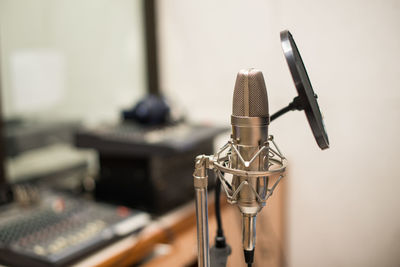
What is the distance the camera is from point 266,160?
459 millimetres

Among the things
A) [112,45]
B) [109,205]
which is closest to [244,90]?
[109,205]

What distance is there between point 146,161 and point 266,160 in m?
0.74

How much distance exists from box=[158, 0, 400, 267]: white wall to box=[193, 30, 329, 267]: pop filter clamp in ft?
0.15

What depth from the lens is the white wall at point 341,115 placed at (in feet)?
1.73

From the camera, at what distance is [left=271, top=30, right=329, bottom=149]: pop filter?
17.2 inches

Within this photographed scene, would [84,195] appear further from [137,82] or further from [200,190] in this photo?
[200,190]

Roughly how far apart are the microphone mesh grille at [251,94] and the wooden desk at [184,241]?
0.17 metres

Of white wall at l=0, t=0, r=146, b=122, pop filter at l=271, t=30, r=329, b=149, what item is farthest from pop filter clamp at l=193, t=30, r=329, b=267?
white wall at l=0, t=0, r=146, b=122

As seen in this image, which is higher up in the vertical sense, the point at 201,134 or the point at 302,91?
the point at 302,91

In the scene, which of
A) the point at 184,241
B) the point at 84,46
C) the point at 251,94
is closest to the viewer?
the point at 251,94

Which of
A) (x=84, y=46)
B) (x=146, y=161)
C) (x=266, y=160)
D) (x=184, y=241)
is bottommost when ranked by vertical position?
(x=184, y=241)

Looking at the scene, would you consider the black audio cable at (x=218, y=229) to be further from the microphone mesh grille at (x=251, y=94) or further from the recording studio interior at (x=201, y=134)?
the microphone mesh grille at (x=251, y=94)

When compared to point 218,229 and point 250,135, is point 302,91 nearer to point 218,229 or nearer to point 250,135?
point 250,135

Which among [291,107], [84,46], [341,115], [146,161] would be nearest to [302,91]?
[291,107]
